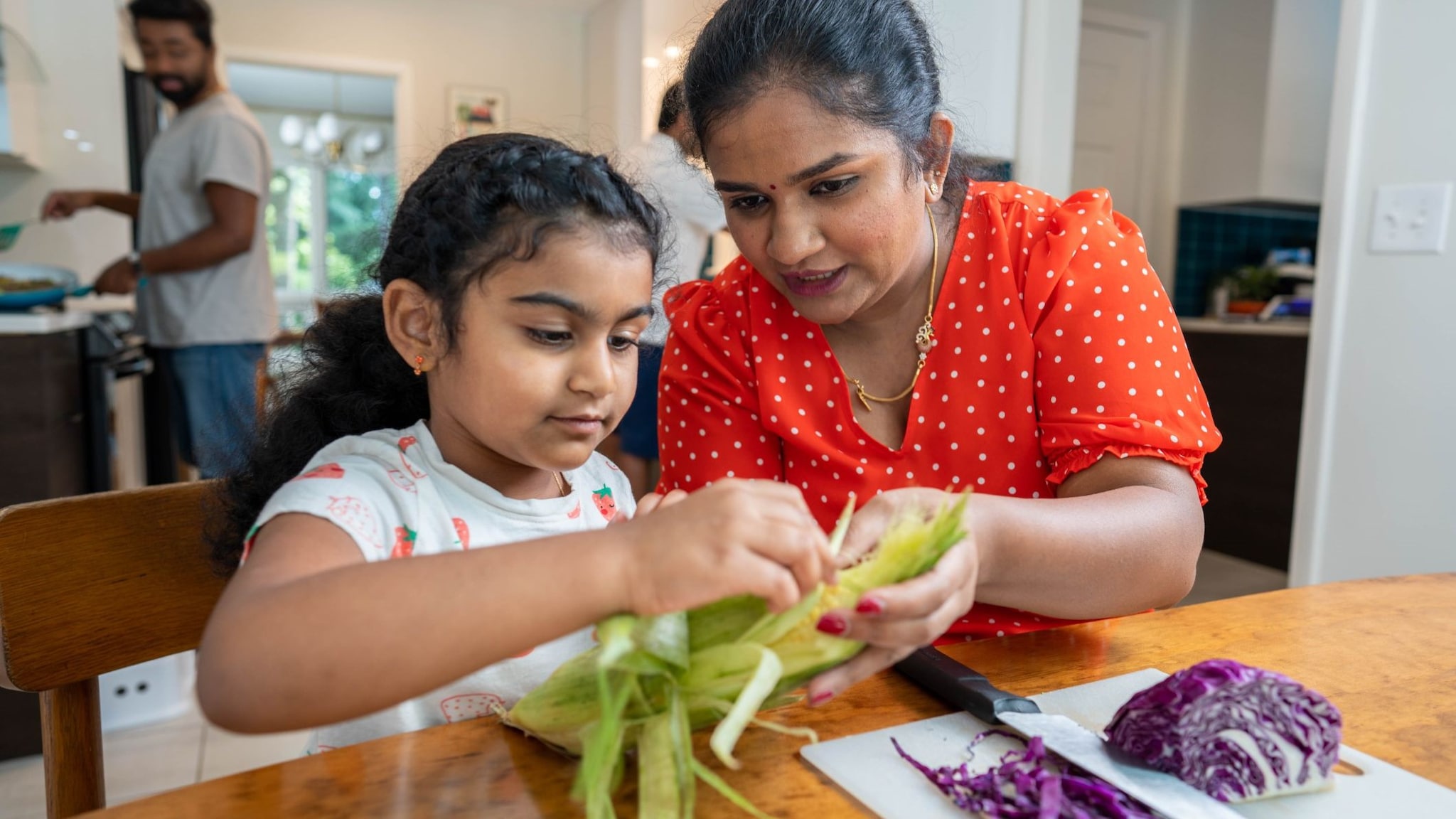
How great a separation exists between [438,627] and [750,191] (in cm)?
66

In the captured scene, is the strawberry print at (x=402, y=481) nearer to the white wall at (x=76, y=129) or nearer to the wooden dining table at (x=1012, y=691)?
the wooden dining table at (x=1012, y=691)

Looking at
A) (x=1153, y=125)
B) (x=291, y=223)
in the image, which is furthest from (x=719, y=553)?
(x=291, y=223)

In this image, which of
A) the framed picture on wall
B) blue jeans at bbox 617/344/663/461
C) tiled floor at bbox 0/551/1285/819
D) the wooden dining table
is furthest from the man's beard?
the framed picture on wall

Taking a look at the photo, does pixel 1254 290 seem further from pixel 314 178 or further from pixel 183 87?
pixel 314 178

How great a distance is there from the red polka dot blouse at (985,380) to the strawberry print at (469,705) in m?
0.47

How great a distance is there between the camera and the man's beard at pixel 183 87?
8.75 ft

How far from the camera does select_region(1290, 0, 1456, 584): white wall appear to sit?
2.09 metres

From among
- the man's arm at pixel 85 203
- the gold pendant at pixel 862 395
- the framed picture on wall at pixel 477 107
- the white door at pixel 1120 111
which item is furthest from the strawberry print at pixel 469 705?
the framed picture on wall at pixel 477 107

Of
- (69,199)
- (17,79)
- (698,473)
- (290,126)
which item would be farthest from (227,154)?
(290,126)

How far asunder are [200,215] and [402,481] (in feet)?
7.69

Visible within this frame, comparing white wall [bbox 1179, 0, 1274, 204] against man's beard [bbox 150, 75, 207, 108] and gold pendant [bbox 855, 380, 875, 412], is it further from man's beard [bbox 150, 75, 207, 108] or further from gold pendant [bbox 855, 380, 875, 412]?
man's beard [bbox 150, 75, 207, 108]

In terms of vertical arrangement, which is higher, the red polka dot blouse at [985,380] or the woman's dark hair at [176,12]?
the woman's dark hair at [176,12]

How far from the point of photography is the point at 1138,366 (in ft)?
3.57

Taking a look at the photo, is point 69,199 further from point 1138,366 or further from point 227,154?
point 1138,366
